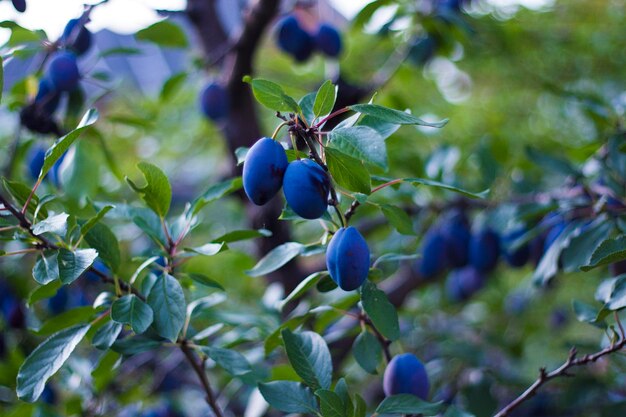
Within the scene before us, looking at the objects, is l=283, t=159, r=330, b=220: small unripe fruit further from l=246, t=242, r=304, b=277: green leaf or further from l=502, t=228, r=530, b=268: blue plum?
l=502, t=228, r=530, b=268: blue plum

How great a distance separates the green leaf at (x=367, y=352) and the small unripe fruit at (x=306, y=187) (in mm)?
195

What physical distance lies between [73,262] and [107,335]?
0.09 metres

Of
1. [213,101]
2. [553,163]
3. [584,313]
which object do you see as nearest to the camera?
[584,313]

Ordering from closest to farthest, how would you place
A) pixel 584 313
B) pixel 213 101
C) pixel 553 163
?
pixel 584 313
pixel 553 163
pixel 213 101

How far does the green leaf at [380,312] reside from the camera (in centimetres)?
57

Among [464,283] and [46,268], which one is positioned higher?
[46,268]

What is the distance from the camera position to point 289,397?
0.61m

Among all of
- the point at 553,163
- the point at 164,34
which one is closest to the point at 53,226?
the point at 164,34

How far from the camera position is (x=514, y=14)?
1678 millimetres

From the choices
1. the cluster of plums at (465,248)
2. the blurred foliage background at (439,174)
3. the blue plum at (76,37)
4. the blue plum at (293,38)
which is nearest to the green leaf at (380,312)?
the blurred foliage background at (439,174)

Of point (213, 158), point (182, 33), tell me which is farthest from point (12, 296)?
point (213, 158)

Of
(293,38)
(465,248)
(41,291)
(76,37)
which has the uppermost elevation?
(76,37)

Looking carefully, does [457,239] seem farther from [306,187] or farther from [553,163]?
[306,187]

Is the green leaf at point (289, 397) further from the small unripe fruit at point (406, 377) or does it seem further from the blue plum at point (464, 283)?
the blue plum at point (464, 283)
